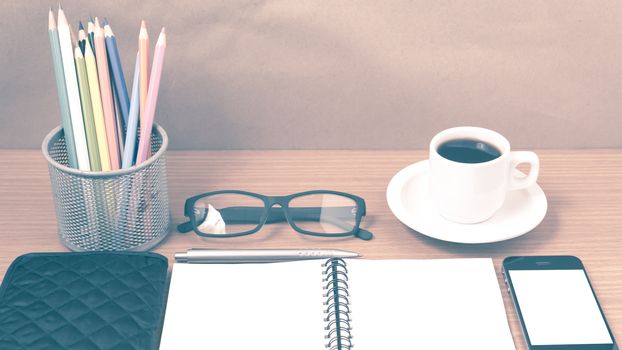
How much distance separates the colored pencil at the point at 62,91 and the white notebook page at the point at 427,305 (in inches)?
12.2

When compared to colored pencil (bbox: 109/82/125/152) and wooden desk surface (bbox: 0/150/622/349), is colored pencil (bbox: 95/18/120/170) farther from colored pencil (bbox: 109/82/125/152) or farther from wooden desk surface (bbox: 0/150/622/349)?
wooden desk surface (bbox: 0/150/622/349)

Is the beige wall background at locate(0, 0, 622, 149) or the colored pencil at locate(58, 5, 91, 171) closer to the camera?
the colored pencil at locate(58, 5, 91, 171)

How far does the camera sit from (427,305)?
0.77m

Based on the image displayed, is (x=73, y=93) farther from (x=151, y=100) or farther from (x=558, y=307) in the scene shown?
(x=558, y=307)

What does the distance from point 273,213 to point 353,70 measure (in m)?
0.21

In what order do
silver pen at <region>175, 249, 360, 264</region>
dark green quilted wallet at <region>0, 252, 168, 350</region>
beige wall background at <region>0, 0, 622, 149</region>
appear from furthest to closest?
beige wall background at <region>0, 0, 622, 149</region>
silver pen at <region>175, 249, 360, 264</region>
dark green quilted wallet at <region>0, 252, 168, 350</region>

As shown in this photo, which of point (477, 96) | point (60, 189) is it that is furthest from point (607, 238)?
point (60, 189)

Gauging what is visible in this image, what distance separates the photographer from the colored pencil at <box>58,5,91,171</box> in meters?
0.75

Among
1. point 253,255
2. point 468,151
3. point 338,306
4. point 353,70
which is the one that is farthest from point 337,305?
point 353,70

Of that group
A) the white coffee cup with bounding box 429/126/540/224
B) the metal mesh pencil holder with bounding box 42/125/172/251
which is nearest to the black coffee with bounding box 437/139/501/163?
the white coffee cup with bounding box 429/126/540/224

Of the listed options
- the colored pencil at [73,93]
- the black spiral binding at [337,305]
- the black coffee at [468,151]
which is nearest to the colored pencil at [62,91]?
the colored pencil at [73,93]

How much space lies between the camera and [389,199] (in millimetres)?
896

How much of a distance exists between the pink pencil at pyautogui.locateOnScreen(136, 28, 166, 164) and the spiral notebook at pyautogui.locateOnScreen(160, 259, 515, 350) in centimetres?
13

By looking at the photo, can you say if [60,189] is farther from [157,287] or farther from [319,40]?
Result: [319,40]
